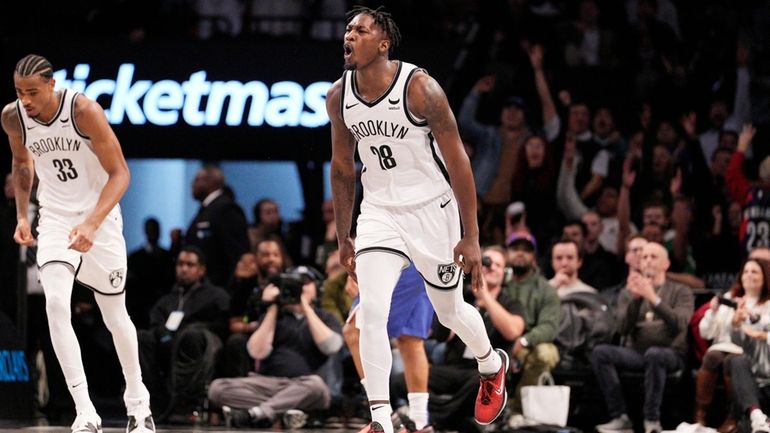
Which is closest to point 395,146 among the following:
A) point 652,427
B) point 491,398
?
point 491,398

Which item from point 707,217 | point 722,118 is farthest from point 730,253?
point 722,118

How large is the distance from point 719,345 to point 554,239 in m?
2.54

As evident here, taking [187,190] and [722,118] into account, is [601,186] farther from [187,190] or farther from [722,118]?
[187,190]

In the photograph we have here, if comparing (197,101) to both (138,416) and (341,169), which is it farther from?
(341,169)

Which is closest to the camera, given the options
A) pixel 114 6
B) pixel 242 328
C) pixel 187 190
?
pixel 242 328

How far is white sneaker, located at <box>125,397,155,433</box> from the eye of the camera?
8.04m

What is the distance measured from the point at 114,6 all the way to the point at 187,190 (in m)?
2.51

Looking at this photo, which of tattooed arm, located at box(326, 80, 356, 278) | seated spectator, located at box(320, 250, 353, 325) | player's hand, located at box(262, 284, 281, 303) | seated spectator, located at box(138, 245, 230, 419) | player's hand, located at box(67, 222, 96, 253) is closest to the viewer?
tattooed arm, located at box(326, 80, 356, 278)

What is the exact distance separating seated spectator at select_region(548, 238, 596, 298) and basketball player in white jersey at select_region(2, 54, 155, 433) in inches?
162

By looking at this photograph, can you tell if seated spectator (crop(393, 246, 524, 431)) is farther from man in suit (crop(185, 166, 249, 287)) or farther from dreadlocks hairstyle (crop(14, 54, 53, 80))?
dreadlocks hairstyle (crop(14, 54, 53, 80))

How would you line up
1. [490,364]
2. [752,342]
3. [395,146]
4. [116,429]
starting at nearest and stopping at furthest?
[395,146], [490,364], [116,429], [752,342]

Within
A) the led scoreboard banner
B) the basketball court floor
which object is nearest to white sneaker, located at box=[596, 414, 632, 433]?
the basketball court floor

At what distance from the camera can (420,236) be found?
7.26 meters

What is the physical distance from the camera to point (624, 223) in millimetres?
12414
